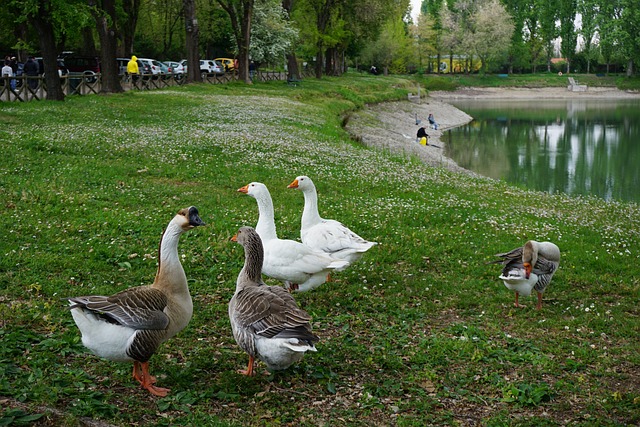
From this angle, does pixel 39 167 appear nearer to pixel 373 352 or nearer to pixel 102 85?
pixel 373 352

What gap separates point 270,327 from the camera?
7.31 meters

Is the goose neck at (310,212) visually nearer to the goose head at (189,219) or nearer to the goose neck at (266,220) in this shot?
the goose neck at (266,220)

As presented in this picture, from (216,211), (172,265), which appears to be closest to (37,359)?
(172,265)

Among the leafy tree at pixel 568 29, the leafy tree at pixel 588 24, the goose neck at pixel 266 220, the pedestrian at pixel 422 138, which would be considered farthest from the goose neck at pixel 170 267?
the leafy tree at pixel 568 29

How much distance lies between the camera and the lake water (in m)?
33.9

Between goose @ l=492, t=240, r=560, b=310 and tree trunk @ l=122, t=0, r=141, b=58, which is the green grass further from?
tree trunk @ l=122, t=0, r=141, b=58

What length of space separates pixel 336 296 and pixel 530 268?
125 inches

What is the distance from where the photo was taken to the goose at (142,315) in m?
6.83

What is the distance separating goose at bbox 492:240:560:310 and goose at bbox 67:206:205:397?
5524 millimetres

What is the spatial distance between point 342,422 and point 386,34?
119749 millimetres

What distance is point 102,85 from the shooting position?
136ft

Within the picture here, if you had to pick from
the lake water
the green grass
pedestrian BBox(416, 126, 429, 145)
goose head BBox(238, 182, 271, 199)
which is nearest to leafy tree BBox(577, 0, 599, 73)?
the lake water

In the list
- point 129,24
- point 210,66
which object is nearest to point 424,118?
point 210,66

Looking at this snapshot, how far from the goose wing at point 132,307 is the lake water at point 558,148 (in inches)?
981
